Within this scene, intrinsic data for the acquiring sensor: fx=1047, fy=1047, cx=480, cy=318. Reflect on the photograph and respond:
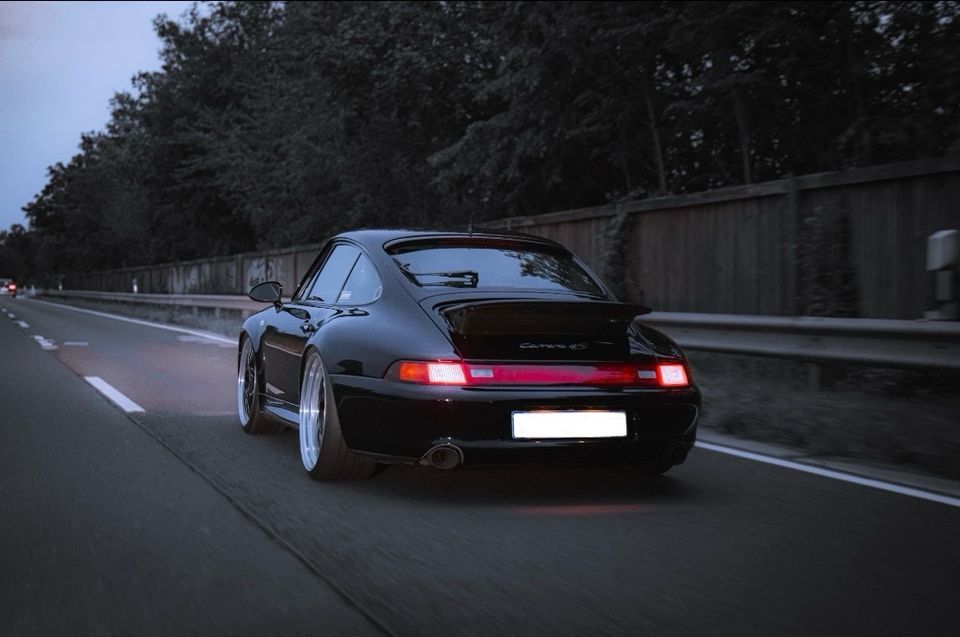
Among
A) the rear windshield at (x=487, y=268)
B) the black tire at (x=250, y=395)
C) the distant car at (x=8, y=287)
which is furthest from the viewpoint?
the distant car at (x=8, y=287)

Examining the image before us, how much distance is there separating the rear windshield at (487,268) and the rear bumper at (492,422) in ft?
2.50

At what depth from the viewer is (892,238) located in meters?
9.31

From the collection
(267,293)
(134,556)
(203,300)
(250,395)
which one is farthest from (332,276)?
(203,300)

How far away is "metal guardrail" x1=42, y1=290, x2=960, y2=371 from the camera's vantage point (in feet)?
22.6

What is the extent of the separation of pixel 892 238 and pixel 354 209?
68.0 ft

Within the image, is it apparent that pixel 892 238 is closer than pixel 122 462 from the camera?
No

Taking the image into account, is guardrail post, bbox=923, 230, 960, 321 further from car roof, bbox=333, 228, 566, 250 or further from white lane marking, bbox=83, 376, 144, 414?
white lane marking, bbox=83, 376, 144, 414

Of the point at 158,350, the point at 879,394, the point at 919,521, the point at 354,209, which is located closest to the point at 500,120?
the point at 158,350

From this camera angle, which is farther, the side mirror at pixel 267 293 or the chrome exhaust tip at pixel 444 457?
the side mirror at pixel 267 293

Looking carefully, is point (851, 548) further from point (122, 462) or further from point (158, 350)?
point (158, 350)

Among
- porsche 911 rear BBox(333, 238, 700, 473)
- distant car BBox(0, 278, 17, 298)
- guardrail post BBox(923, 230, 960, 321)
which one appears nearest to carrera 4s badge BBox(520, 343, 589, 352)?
porsche 911 rear BBox(333, 238, 700, 473)

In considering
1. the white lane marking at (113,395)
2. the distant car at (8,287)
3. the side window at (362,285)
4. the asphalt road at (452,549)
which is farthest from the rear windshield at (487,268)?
the distant car at (8,287)

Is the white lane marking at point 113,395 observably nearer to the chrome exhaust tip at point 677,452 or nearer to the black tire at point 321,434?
the black tire at point 321,434

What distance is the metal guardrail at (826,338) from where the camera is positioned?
22.6 feet
